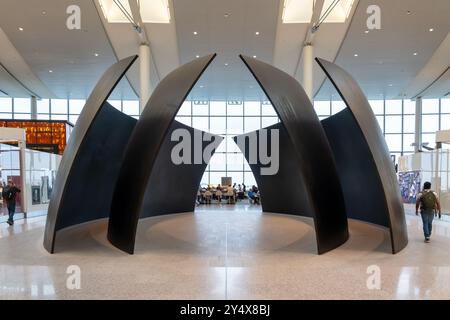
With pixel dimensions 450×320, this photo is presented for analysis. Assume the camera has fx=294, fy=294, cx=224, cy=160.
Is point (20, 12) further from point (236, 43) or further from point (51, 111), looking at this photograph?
point (51, 111)

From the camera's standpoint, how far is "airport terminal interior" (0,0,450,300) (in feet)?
17.1

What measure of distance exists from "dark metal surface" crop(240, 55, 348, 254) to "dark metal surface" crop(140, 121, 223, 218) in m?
6.47

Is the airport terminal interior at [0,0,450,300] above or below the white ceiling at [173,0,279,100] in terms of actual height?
below

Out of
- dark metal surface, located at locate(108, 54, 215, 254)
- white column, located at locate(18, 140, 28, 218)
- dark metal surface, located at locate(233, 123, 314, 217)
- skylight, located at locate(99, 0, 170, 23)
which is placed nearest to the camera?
dark metal surface, located at locate(108, 54, 215, 254)

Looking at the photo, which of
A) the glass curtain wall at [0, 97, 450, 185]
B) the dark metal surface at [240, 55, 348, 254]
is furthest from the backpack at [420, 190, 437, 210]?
the glass curtain wall at [0, 97, 450, 185]

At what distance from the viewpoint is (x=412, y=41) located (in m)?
16.8

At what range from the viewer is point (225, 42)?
17266 millimetres

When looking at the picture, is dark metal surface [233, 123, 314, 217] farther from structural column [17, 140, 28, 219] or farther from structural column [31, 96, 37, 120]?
structural column [31, 96, 37, 120]

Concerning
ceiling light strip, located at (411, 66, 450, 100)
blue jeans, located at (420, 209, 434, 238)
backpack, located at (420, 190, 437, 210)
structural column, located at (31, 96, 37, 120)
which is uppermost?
ceiling light strip, located at (411, 66, 450, 100)

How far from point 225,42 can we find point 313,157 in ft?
42.8

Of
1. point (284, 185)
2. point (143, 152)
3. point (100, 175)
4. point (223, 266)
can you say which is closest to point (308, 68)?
point (284, 185)
